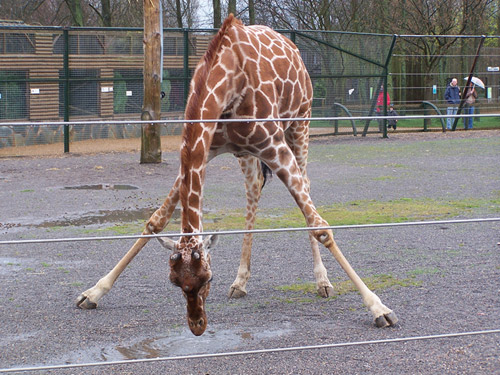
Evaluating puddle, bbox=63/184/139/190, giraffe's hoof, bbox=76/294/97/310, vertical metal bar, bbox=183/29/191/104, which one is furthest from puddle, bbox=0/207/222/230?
vertical metal bar, bbox=183/29/191/104

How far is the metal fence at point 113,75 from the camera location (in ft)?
46.5

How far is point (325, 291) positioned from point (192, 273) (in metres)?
1.65

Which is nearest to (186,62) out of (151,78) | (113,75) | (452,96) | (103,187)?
(113,75)

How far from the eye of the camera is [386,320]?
173 inches

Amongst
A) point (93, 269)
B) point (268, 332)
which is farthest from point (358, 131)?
point (268, 332)

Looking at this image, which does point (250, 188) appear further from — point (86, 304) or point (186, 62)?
point (186, 62)

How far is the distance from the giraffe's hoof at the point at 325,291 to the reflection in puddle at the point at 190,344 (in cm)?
72

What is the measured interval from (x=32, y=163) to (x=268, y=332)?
8.67 metres

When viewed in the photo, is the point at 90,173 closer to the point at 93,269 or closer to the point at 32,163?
the point at 32,163

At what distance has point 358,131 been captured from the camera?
1652cm

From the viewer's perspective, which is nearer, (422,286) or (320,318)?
(320,318)

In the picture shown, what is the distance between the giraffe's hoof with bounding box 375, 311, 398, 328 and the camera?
4.37 metres

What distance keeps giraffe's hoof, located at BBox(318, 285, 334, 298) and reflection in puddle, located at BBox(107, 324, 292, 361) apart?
0.72 meters

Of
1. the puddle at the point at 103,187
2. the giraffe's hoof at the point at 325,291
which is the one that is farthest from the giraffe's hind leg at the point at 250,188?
the puddle at the point at 103,187
